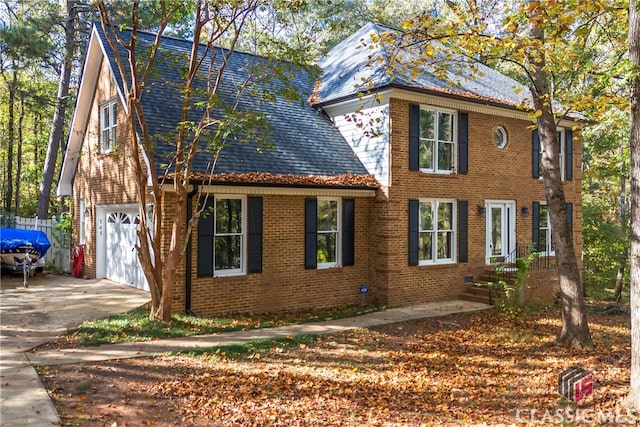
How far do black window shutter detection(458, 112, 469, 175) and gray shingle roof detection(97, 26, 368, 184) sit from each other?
292 centimetres

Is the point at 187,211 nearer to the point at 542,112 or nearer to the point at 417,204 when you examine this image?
the point at 417,204

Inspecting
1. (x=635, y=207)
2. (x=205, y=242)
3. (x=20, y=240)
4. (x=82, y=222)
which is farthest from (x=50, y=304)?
(x=635, y=207)

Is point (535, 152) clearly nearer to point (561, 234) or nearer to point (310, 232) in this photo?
point (561, 234)

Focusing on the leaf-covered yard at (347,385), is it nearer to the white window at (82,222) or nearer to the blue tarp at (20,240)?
the blue tarp at (20,240)

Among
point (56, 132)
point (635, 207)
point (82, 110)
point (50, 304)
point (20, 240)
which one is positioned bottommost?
point (50, 304)

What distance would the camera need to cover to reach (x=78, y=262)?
1644 cm

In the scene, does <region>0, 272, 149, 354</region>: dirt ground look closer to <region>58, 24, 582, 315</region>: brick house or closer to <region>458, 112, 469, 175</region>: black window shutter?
<region>58, 24, 582, 315</region>: brick house

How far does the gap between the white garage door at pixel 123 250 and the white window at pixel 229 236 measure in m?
2.64

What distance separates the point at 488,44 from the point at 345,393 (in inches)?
266

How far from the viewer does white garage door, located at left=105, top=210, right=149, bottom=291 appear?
1376cm

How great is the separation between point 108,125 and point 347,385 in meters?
11.3

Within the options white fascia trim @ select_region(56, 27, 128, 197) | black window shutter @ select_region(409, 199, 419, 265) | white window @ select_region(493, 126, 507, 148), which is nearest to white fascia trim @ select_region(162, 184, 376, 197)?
black window shutter @ select_region(409, 199, 419, 265)

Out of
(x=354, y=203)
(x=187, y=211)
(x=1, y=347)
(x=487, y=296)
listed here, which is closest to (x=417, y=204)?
(x=354, y=203)

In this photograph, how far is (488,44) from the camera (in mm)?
9523
